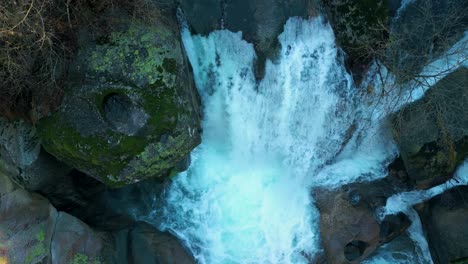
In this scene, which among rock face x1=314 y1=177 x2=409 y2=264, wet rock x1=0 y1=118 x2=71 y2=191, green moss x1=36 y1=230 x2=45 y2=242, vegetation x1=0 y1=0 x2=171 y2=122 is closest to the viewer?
vegetation x1=0 y1=0 x2=171 y2=122

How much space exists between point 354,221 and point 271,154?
1459mm

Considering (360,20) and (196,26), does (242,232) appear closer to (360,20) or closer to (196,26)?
(196,26)

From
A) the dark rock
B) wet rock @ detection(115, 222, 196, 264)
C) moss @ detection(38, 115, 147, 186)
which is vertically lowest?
wet rock @ detection(115, 222, 196, 264)

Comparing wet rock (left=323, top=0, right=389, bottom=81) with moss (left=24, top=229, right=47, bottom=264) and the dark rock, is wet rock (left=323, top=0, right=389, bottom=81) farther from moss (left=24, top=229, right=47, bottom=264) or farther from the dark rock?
moss (left=24, top=229, right=47, bottom=264)

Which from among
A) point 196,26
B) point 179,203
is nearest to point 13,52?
point 196,26

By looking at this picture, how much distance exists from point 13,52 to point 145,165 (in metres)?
1.79

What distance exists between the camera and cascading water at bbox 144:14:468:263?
565 centimetres

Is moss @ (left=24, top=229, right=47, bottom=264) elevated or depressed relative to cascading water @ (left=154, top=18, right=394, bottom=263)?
depressed

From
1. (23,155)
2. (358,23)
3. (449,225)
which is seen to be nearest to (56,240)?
(23,155)

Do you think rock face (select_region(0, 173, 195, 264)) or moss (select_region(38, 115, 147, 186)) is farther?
A: rock face (select_region(0, 173, 195, 264))

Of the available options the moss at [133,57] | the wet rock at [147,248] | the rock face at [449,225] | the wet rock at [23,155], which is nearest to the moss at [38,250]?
the wet rock at [23,155]

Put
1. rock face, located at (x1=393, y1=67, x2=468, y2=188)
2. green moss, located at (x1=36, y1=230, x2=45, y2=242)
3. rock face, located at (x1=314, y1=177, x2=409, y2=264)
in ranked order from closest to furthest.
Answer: green moss, located at (x1=36, y1=230, x2=45, y2=242) < rock face, located at (x1=393, y1=67, x2=468, y2=188) < rock face, located at (x1=314, y1=177, x2=409, y2=264)

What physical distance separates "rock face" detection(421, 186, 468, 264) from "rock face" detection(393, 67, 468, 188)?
35 centimetres

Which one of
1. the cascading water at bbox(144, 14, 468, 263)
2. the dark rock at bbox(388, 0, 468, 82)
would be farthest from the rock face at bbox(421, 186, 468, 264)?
the dark rock at bbox(388, 0, 468, 82)
